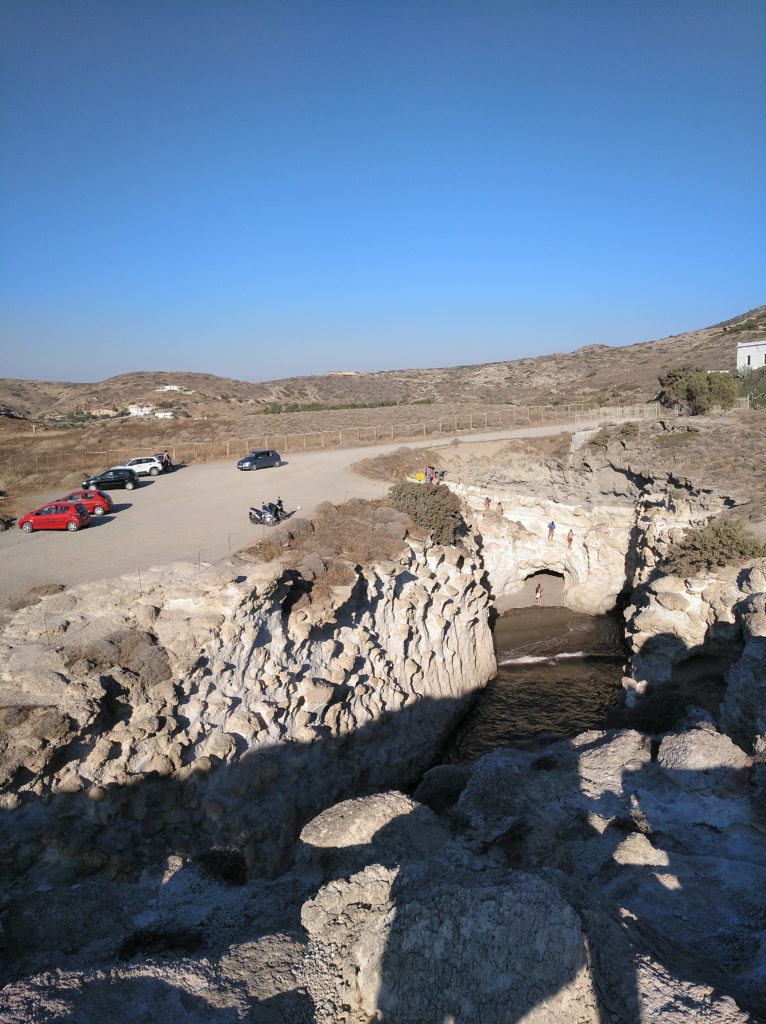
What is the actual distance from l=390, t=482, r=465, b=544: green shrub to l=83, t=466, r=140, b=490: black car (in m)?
14.4

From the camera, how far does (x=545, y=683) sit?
938 inches

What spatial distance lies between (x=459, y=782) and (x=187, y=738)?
6.35m

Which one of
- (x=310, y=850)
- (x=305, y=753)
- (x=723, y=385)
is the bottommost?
(x=305, y=753)

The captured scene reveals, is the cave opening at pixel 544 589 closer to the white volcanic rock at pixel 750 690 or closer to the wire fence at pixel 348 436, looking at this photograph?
the wire fence at pixel 348 436

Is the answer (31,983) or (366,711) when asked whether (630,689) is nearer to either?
(366,711)

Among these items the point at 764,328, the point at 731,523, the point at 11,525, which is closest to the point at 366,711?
the point at 731,523

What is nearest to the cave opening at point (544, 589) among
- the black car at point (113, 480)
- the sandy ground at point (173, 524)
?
the sandy ground at point (173, 524)

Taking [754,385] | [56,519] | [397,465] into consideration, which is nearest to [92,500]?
[56,519]

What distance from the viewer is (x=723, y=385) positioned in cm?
3738

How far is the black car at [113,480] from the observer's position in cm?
3124

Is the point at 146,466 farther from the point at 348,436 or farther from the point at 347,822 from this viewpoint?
the point at 347,822

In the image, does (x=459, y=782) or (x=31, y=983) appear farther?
(x=459, y=782)

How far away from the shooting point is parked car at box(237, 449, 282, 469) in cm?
3673

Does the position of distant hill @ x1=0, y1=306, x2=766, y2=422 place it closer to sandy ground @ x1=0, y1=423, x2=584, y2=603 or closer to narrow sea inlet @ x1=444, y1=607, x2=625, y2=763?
sandy ground @ x1=0, y1=423, x2=584, y2=603
